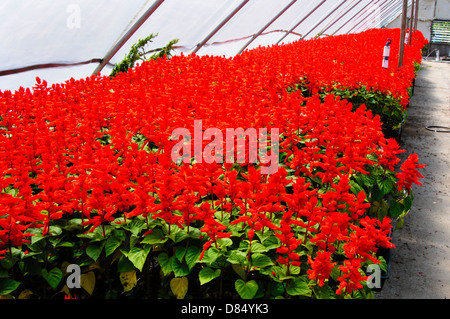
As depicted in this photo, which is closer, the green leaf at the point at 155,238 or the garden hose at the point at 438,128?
the green leaf at the point at 155,238

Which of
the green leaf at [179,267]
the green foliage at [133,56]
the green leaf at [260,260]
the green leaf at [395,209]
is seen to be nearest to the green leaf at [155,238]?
the green leaf at [179,267]

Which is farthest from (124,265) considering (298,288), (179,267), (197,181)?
(298,288)

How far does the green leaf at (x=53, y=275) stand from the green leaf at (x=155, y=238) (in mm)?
468

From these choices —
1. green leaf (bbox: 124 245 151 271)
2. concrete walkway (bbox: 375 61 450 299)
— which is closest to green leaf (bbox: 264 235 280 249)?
green leaf (bbox: 124 245 151 271)

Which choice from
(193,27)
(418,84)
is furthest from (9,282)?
(418,84)

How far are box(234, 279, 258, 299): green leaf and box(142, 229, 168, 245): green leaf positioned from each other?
1.36 feet

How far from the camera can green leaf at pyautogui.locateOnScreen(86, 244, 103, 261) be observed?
1.85 m

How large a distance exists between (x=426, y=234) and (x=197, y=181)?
146 inches

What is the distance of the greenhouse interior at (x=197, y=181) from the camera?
184 centimetres

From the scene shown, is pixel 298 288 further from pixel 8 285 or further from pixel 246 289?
pixel 8 285

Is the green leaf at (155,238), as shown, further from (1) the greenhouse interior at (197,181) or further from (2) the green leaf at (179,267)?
(2) the green leaf at (179,267)

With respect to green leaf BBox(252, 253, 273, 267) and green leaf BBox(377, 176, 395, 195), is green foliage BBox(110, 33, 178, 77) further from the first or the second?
green leaf BBox(252, 253, 273, 267)
